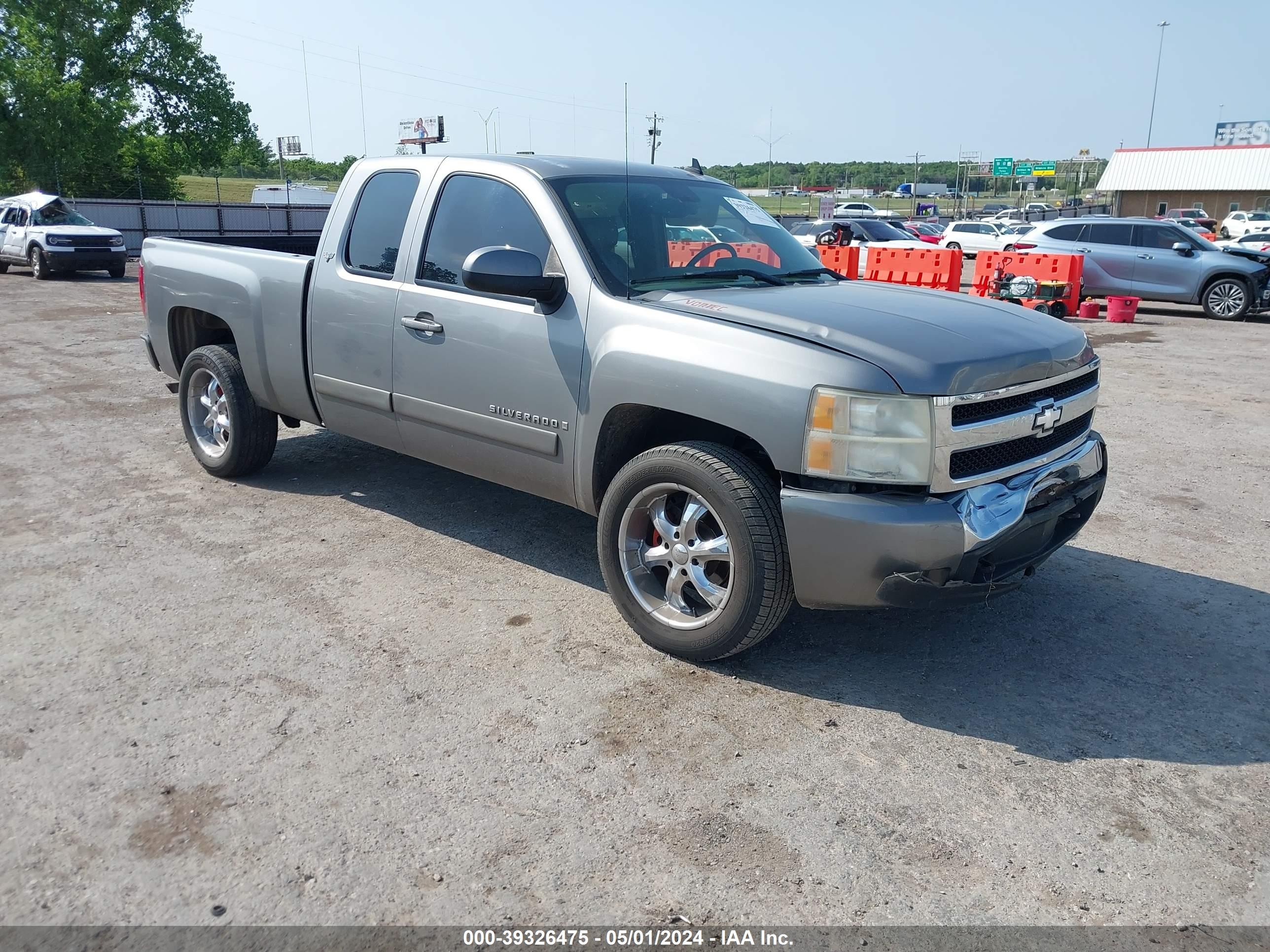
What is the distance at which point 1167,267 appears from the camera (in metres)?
17.1

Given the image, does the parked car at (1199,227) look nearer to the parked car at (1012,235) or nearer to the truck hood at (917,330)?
the parked car at (1012,235)

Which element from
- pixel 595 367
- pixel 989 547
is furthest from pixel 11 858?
pixel 989 547

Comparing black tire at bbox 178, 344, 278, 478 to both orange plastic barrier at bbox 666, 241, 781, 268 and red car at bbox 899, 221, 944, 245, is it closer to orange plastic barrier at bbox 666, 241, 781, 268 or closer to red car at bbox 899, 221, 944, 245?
orange plastic barrier at bbox 666, 241, 781, 268

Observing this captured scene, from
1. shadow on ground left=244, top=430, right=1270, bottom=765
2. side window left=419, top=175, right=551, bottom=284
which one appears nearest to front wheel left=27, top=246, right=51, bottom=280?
shadow on ground left=244, top=430, right=1270, bottom=765

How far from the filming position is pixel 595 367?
13.3 ft

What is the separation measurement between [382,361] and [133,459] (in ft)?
9.39

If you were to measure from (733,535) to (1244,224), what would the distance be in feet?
160

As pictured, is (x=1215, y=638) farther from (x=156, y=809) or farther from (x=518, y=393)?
(x=156, y=809)

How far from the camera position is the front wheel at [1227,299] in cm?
1641

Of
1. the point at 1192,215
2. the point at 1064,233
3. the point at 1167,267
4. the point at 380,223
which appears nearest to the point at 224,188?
the point at 1192,215

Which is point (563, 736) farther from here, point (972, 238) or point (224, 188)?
point (224, 188)

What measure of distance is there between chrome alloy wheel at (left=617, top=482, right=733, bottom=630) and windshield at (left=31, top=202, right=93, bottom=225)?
75.5 ft

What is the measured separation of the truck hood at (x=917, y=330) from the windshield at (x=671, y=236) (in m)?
0.19

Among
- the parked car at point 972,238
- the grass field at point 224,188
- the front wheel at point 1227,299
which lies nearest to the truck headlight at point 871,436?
the front wheel at point 1227,299
